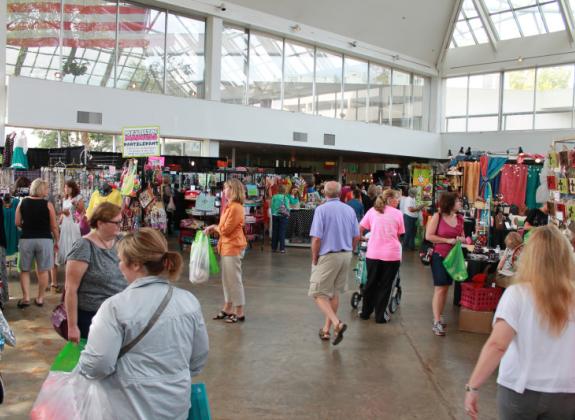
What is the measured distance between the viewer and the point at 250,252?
39.1ft

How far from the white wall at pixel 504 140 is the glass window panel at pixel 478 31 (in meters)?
3.41

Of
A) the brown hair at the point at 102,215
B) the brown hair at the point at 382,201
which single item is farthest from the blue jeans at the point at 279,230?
the brown hair at the point at 102,215

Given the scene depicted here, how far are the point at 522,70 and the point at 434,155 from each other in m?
4.37

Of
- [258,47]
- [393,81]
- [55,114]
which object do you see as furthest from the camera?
[393,81]

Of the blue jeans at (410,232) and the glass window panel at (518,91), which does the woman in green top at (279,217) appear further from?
the glass window panel at (518,91)

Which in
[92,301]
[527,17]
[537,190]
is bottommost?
[92,301]

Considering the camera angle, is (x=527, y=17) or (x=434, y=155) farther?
(x=434, y=155)

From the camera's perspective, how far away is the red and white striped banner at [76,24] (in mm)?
11422

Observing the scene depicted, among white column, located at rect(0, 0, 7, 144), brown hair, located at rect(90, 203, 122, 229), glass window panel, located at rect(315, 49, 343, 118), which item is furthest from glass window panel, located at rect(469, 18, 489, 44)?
brown hair, located at rect(90, 203, 122, 229)

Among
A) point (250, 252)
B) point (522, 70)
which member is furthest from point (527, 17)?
point (250, 252)

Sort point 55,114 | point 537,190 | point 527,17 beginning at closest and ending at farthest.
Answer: point 537,190, point 55,114, point 527,17

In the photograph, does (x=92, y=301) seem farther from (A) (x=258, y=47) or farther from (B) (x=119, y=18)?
(A) (x=258, y=47)

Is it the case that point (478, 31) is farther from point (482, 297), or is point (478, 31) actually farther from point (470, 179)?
point (482, 297)

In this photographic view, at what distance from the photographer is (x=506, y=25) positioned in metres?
19.2
